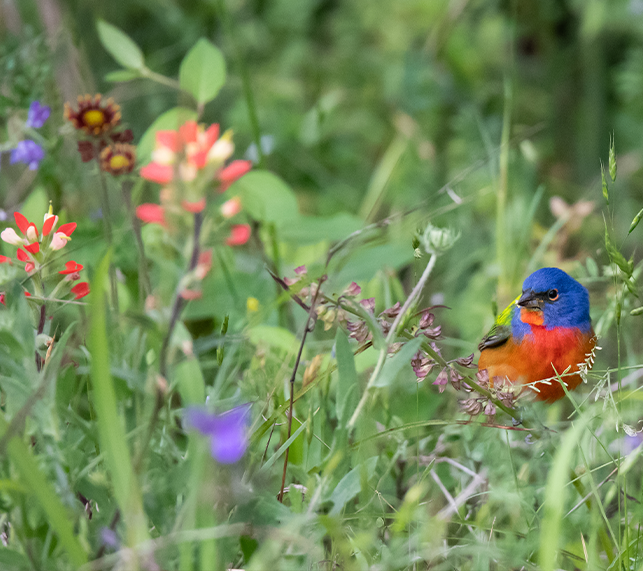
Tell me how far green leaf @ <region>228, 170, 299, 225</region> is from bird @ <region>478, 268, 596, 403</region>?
0.62 m

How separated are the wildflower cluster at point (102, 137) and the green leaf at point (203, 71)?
1.01 ft

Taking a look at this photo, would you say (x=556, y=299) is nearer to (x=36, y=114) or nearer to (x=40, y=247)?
(x=40, y=247)

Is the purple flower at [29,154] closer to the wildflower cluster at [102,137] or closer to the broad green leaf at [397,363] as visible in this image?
the wildflower cluster at [102,137]

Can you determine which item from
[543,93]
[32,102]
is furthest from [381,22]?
[32,102]

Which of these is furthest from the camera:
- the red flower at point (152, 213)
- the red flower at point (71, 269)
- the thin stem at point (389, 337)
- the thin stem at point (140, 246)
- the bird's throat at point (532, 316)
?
the bird's throat at point (532, 316)

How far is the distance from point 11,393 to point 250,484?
32 cm

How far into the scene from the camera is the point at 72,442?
96 cm

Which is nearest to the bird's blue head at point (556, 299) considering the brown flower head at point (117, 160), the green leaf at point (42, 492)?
the brown flower head at point (117, 160)

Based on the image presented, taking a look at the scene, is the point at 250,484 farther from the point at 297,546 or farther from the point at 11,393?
the point at 11,393

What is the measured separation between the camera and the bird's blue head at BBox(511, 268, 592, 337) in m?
1.26

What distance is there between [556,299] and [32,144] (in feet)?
4.39

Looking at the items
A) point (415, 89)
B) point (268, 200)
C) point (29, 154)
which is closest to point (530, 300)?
point (268, 200)

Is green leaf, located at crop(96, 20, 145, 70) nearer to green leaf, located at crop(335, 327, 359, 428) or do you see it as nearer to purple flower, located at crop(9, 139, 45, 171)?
purple flower, located at crop(9, 139, 45, 171)

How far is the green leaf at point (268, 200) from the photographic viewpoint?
5.44 feet
